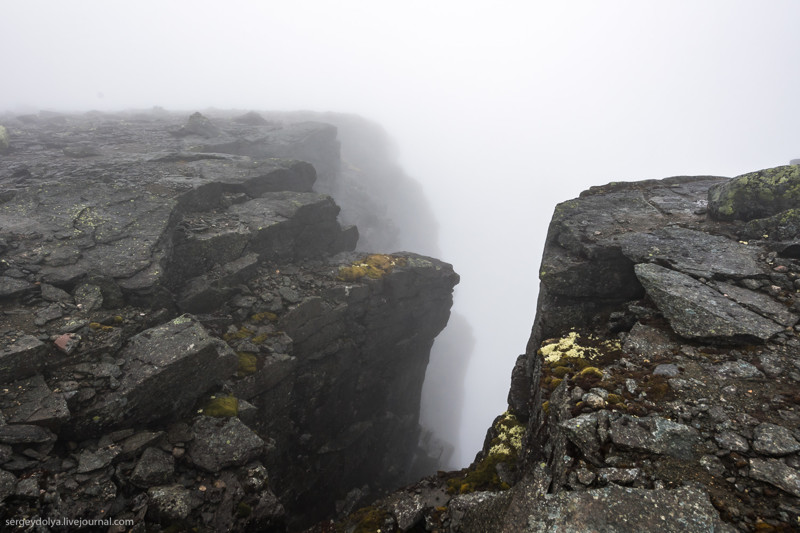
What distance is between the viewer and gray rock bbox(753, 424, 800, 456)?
8336 mm

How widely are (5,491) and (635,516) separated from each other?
1591 centimetres

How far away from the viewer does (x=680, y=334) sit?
41.2ft

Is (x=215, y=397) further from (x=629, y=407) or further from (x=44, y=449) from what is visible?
(x=629, y=407)

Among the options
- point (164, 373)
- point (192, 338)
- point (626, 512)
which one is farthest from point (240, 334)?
point (626, 512)

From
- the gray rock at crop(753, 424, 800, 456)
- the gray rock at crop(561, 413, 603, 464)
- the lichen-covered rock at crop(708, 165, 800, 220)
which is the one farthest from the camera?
the lichen-covered rock at crop(708, 165, 800, 220)

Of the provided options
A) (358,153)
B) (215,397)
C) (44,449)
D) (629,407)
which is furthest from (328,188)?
(629,407)

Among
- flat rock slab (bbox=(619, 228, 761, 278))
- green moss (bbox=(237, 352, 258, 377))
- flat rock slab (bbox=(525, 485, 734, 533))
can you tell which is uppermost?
flat rock slab (bbox=(619, 228, 761, 278))

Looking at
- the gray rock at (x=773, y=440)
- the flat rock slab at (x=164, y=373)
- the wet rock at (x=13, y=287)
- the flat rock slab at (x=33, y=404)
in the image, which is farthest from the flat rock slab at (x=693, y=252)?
the wet rock at (x=13, y=287)

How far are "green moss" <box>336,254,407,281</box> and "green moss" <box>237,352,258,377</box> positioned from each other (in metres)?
9.28

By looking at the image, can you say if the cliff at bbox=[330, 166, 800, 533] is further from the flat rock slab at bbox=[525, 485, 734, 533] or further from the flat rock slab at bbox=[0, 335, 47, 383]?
the flat rock slab at bbox=[0, 335, 47, 383]

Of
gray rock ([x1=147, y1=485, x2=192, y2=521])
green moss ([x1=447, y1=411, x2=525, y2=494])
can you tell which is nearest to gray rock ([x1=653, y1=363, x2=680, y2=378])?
green moss ([x1=447, y1=411, x2=525, y2=494])

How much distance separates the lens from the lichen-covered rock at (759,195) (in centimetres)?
1628

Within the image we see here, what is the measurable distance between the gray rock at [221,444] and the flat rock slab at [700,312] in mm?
16618

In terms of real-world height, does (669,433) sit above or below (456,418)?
above
